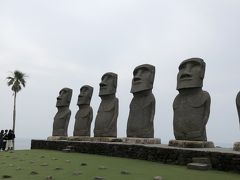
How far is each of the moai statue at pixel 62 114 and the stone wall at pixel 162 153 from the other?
12.2 ft

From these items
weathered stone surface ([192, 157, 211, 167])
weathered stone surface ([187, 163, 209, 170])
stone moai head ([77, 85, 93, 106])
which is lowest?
weathered stone surface ([187, 163, 209, 170])

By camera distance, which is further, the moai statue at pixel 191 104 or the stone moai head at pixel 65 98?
the stone moai head at pixel 65 98

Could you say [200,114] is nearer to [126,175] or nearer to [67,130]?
[126,175]

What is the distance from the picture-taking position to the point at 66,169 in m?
12.0

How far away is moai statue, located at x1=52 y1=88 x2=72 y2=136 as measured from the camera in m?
25.3

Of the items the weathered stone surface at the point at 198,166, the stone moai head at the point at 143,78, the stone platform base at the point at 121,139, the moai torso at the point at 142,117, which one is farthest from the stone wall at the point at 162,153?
the stone moai head at the point at 143,78

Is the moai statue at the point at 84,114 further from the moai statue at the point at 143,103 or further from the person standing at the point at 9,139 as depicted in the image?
the moai statue at the point at 143,103

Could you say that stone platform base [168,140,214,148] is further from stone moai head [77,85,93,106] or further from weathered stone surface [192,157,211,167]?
stone moai head [77,85,93,106]

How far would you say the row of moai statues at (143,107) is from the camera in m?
15.3

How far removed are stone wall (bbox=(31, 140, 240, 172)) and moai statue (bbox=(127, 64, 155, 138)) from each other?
1.86 metres

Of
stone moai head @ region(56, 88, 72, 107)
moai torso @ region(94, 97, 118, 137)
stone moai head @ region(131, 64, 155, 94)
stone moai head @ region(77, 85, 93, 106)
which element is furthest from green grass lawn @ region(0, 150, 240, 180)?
stone moai head @ region(56, 88, 72, 107)

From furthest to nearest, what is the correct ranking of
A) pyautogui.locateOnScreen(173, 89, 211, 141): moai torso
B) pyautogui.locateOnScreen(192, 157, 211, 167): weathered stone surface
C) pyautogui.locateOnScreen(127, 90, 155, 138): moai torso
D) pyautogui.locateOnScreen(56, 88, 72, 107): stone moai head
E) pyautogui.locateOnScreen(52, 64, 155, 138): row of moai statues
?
1. pyautogui.locateOnScreen(56, 88, 72, 107): stone moai head
2. pyautogui.locateOnScreen(52, 64, 155, 138): row of moai statues
3. pyautogui.locateOnScreen(127, 90, 155, 138): moai torso
4. pyautogui.locateOnScreen(173, 89, 211, 141): moai torso
5. pyautogui.locateOnScreen(192, 157, 211, 167): weathered stone surface

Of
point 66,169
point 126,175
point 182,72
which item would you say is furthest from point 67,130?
point 126,175

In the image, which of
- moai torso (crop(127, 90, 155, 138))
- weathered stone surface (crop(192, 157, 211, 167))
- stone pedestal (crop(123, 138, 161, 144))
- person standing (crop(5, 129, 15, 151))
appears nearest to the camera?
weathered stone surface (crop(192, 157, 211, 167))
